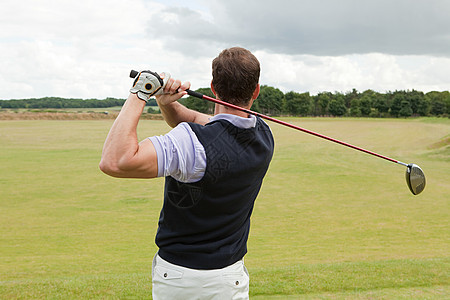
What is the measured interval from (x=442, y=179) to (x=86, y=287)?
17211mm

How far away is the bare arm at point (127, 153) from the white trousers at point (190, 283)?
1.58ft

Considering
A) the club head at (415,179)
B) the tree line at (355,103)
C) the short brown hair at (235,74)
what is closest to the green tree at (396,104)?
the tree line at (355,103)

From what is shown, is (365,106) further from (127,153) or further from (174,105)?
(127,153)

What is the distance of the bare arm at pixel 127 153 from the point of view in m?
1.70

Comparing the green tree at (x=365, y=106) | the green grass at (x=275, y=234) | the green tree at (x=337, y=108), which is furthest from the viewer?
the green tree at (x=337, y=108)

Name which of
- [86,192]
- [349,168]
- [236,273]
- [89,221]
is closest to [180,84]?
[236,273]

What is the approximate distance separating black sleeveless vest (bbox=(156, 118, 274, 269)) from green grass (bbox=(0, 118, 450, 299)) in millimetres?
2808

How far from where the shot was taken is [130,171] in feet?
5.66

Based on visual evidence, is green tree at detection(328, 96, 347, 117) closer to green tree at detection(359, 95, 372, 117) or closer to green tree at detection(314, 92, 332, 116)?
green tree at detection(314, 92, 332, 116)

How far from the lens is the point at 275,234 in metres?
10.3

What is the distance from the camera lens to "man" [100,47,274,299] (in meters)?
1.78

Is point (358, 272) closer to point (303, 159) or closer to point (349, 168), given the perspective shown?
point (349, 168)

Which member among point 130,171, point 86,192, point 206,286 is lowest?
point 86,192

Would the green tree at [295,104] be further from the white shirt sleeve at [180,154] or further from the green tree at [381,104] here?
the white shirt sleeve at [180,154]
